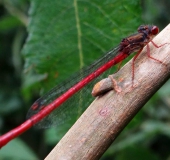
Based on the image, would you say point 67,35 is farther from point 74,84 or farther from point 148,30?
point 148,30

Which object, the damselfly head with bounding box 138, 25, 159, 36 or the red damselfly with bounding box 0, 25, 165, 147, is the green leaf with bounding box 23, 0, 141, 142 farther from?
the damselfly head with bounding box 138, 25, 159, 36

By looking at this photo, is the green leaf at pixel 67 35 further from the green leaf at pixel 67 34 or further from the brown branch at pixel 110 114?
the brown branch at pixel 110 114

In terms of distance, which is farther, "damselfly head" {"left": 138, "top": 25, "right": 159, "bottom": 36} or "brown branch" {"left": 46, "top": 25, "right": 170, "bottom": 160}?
"damselfly head" {"left": 138, "top": 25, "right": 159, "bottom": 36}

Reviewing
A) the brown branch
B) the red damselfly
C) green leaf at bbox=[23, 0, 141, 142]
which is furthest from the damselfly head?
the brown branch

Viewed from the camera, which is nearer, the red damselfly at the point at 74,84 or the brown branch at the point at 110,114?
the brown branch at the point at 110,114

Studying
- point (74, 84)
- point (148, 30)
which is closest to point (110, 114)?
point (74, 84)

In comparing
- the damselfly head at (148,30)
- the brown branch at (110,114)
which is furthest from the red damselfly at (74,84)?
the brown branch at (110,114)

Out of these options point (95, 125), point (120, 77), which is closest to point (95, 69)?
point (120, 77)

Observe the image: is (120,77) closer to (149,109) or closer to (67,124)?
(67,124)
